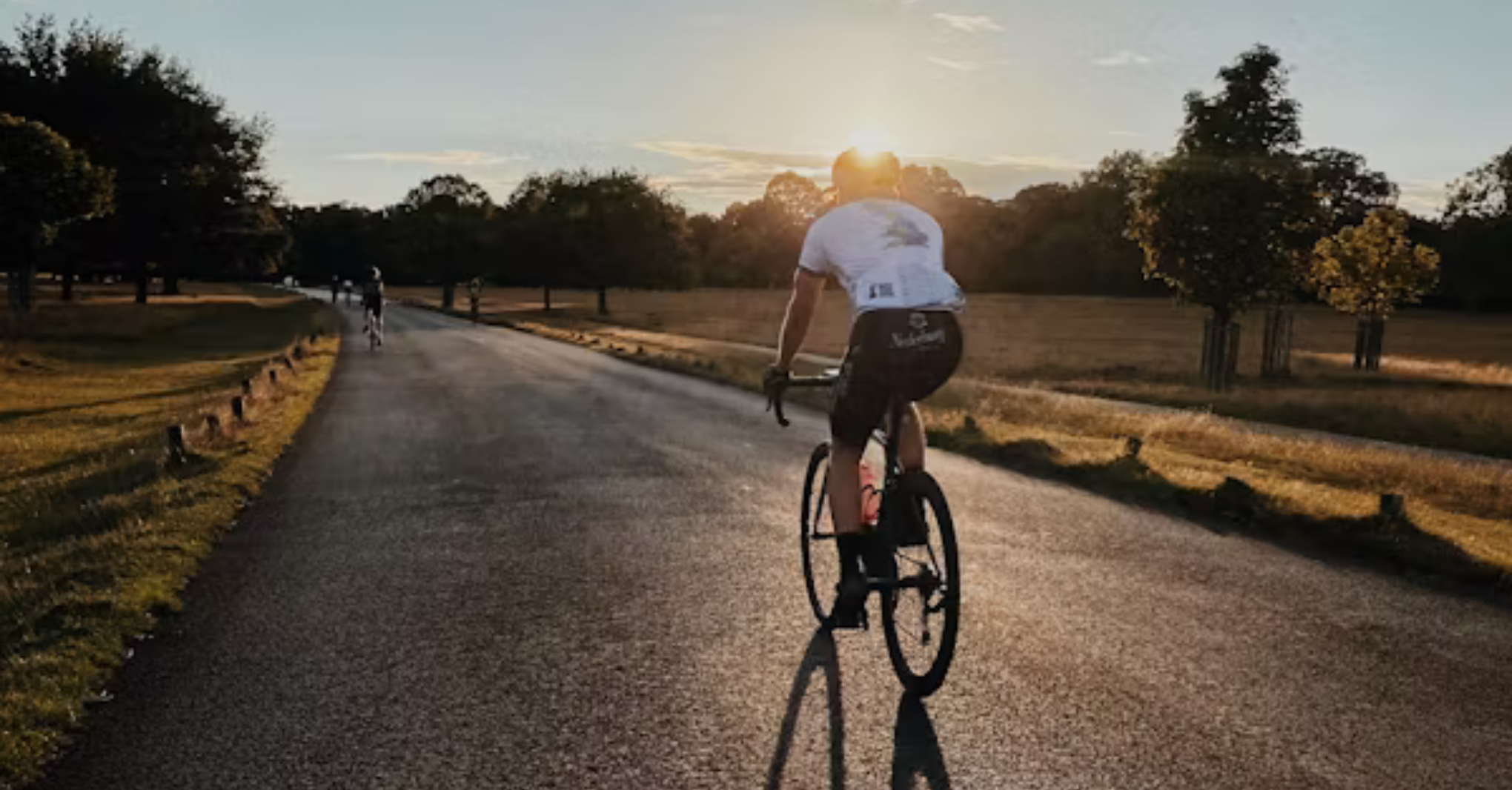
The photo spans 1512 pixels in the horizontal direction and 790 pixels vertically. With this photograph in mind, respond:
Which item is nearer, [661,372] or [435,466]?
[435,466]

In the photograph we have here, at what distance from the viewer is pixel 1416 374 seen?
111 ft

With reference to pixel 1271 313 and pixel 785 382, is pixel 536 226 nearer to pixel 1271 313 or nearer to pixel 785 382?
pixel 1271 313

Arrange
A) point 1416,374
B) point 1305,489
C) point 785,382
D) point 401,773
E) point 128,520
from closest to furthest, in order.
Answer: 1. point 401,773
2. point 785,382
3. point 128,520
4. point 1305,489
5. point 1416,374

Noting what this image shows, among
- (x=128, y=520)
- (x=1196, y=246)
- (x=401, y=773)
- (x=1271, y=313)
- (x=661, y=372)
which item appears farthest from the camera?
(x=1271, y=313)

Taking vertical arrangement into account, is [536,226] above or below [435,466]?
above

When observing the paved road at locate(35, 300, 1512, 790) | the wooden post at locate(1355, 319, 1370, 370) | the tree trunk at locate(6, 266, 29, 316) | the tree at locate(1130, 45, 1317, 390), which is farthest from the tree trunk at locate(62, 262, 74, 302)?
the wooden post at locate(1355, 319, 1370, 370)

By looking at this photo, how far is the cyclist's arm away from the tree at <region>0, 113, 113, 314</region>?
30702 mm

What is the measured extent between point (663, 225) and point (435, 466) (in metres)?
69.2

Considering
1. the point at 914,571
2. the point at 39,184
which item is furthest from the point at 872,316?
the point at 39,184

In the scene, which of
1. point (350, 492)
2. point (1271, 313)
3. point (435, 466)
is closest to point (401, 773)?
point (350, 492)

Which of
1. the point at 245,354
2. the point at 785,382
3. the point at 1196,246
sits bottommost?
the point at 245,354

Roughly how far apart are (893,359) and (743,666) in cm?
155

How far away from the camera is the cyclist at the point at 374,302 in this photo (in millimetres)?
30938

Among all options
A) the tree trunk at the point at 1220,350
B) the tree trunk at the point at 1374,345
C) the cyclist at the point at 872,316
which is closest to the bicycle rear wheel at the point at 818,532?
the cyclist at the point at 872,316
